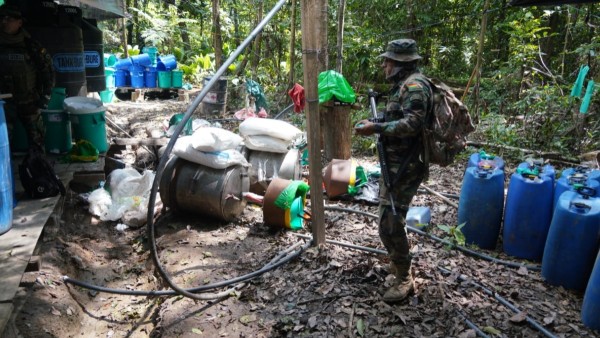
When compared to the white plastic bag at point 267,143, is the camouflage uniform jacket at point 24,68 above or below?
above

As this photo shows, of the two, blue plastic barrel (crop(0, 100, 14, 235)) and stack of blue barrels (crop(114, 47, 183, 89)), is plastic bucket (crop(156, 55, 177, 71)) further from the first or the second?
blue plastic barrel (crop(0, 100, 14, 235))

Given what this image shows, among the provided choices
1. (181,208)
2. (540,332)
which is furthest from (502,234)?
(181,208)

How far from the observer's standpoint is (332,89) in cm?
670

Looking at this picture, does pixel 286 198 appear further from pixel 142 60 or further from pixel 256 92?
pixel 142 60

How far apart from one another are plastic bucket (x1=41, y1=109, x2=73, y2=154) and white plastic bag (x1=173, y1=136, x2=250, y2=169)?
2119mm

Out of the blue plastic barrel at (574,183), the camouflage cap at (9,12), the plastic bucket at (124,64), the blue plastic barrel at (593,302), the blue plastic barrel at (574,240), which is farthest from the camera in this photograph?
the plastic bucket at (124,64)

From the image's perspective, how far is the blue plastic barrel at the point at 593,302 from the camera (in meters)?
3.23

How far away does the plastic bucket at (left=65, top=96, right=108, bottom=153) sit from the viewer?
6355mm

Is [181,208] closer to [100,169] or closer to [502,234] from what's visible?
[100,169]

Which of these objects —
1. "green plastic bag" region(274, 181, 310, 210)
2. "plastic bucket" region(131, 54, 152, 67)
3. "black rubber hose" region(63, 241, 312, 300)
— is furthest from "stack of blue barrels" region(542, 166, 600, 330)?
"plastic bucket" region(131, 54, 152, 67)

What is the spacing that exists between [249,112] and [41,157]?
173 inches

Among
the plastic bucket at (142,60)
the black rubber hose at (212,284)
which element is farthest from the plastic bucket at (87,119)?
the plastic bucket at (142,60)

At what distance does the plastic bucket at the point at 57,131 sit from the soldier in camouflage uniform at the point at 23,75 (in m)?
0.42

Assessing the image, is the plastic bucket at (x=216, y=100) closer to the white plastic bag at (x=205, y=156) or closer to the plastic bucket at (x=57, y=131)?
the plastic bucket at (x=57, y=131)
